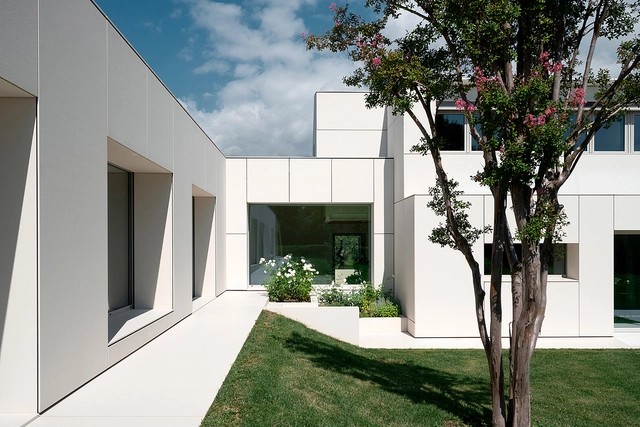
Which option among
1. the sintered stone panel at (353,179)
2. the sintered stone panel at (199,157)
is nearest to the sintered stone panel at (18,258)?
the sintered stone panel at (199,157)

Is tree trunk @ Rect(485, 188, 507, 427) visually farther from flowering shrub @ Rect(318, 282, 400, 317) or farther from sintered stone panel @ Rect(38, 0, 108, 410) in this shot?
flowering shrub @ Rect(318, 282, 400, 317)

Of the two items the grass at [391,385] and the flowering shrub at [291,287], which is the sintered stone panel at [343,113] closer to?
the flowering shrub at [291,287]

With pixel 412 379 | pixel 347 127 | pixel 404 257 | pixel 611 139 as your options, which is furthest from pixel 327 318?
pixel 611 139

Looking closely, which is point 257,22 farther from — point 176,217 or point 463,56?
point 463,56

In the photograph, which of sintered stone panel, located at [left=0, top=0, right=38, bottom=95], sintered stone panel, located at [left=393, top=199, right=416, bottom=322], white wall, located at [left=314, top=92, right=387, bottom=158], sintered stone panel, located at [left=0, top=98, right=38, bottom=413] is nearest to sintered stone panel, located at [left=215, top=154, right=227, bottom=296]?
white wall, located at [left=314, top=92, right=387, bottom=158]

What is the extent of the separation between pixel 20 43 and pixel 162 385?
381 cm

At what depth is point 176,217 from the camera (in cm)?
947

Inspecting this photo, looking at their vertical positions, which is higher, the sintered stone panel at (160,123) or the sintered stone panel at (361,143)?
the sintered stone panel at (361,143)

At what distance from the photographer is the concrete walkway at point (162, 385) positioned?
452 centimetres

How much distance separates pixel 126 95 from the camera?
6949 millimetres

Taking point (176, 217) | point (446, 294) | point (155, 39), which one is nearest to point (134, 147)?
point (176, 217)

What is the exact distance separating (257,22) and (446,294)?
846 cm

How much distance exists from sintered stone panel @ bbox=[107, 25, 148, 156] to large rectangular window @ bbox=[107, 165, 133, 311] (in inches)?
58.5

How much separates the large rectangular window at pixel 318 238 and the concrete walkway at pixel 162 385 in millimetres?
6327
